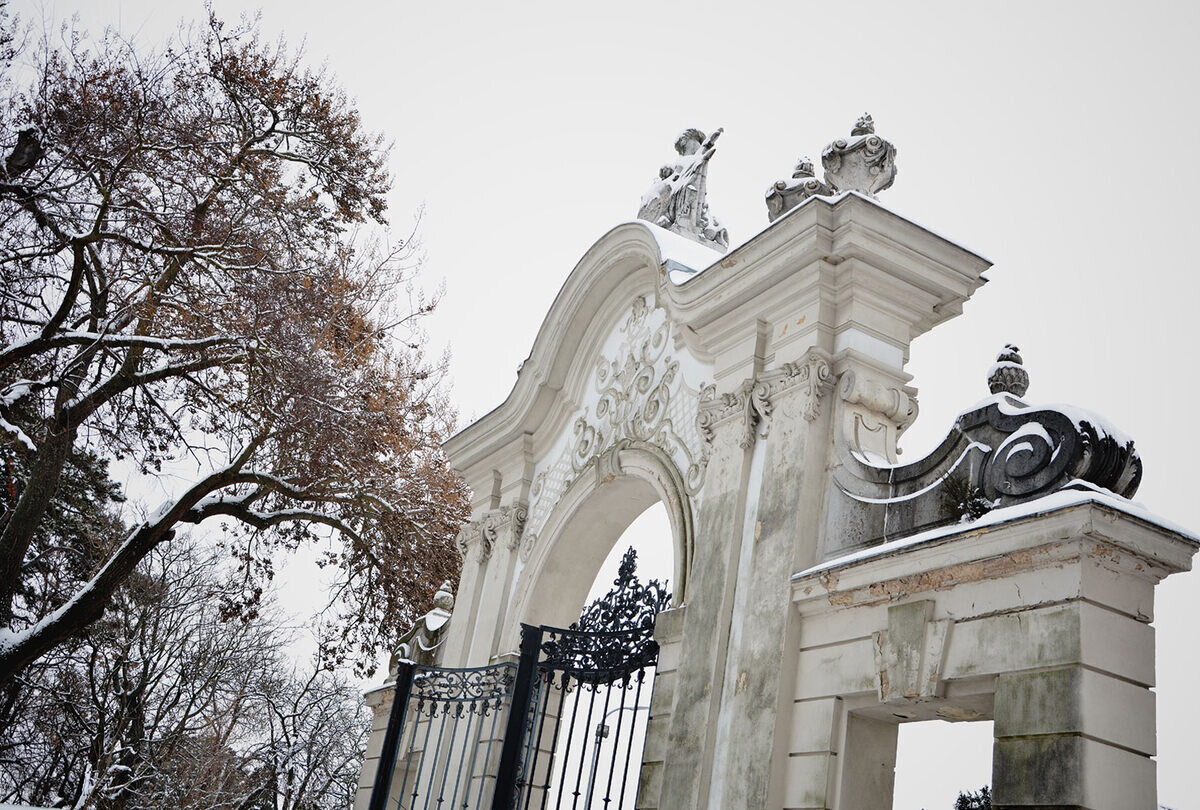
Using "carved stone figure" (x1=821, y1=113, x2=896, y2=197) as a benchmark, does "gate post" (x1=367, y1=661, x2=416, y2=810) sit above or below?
below

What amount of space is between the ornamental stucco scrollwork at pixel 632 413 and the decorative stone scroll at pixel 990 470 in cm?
158

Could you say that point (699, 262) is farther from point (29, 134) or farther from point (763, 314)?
point (29, 134)

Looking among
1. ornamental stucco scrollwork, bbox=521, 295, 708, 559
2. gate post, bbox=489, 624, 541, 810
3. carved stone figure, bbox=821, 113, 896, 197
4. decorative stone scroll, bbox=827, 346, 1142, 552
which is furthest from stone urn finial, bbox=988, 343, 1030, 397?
gate post, bbox=489, 624, 541, 810

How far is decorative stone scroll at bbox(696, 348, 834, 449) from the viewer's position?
21.9 ft

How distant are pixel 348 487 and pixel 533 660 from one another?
6153 mm

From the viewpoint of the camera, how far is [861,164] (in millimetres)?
7008

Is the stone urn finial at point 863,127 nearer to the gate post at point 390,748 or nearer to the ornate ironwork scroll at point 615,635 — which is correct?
the ornate ironwork scroll at point 615,635

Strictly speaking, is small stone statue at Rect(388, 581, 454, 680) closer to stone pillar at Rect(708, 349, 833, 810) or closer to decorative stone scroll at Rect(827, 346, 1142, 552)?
stone pillar at Rect(708, 349, 833, 810)

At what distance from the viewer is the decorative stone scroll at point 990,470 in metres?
4.98

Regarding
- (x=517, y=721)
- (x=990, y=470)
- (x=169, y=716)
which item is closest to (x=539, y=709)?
(x=517, y=721)

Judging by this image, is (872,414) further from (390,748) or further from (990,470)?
(390,748)

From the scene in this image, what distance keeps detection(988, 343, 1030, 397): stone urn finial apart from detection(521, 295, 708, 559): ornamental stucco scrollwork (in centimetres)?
226

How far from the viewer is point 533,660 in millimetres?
8281

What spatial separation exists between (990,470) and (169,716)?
20.5 meters
